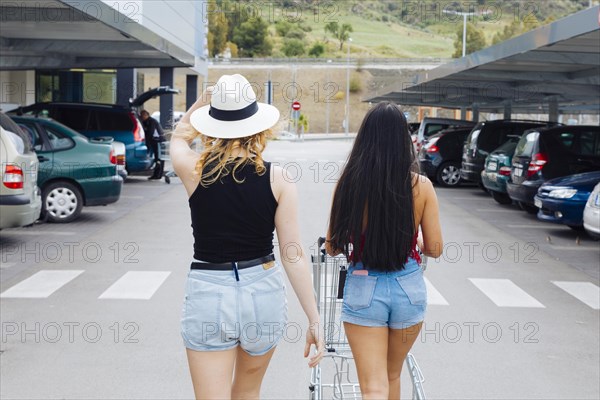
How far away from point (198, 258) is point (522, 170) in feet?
48.6

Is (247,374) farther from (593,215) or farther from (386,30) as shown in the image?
(386,30)

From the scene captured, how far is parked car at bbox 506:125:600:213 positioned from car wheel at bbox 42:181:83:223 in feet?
27.2

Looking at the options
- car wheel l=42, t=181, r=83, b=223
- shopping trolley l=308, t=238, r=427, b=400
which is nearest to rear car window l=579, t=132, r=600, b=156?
car wheel l=42, t=181, r=83, b=223

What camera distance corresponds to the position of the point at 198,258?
4.19 meters

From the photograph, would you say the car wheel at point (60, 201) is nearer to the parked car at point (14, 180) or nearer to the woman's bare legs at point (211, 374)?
the parked car at point (14, 180)

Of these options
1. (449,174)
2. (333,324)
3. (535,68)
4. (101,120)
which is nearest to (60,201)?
(101,120)

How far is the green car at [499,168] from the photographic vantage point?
20266 millimetres

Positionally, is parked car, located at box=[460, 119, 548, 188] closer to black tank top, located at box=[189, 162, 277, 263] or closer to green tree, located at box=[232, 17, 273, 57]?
black tank top, located at box=[189, 162, 277, 263]

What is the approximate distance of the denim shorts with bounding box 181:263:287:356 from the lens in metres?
4.11

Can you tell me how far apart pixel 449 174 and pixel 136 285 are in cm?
1731

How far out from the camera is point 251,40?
A: 481ft

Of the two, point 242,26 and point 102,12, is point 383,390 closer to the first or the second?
point 102,12

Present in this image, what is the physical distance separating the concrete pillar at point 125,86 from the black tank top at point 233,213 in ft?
99.9

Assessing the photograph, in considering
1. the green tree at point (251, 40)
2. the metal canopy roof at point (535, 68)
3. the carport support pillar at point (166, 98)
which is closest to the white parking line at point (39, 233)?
the metal canopy roof at point (535, 68)
